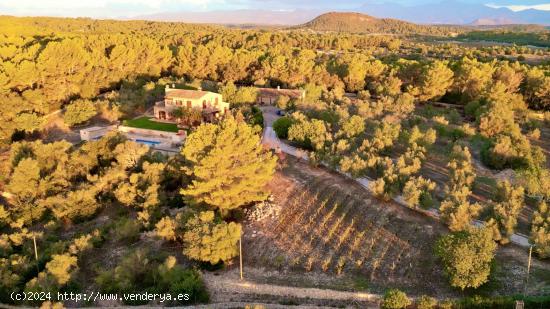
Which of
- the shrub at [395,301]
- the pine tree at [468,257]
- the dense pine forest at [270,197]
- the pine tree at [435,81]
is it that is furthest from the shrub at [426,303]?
the pine tree at [435,81]

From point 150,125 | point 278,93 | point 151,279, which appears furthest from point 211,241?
point 278,93

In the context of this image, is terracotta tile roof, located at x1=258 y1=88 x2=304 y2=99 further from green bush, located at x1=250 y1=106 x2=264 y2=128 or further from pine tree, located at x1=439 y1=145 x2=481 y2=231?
pine tree, located at x1=439 y1=145 x2=481 y2=231

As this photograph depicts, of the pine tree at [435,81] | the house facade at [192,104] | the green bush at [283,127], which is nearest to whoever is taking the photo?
the green bush at [283,127]

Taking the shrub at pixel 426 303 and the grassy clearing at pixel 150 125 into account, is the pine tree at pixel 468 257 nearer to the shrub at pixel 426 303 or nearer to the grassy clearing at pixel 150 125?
the shrub at pixel 426 303

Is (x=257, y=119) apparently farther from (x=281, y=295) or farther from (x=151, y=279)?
(x=281, y=295)

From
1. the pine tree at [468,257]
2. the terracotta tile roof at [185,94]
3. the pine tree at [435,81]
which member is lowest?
the pine tree at [468,257]

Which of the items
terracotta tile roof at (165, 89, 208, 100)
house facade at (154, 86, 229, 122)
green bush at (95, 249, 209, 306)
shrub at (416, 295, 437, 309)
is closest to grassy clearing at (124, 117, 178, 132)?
house facade at (154, 86, 229, 122)
